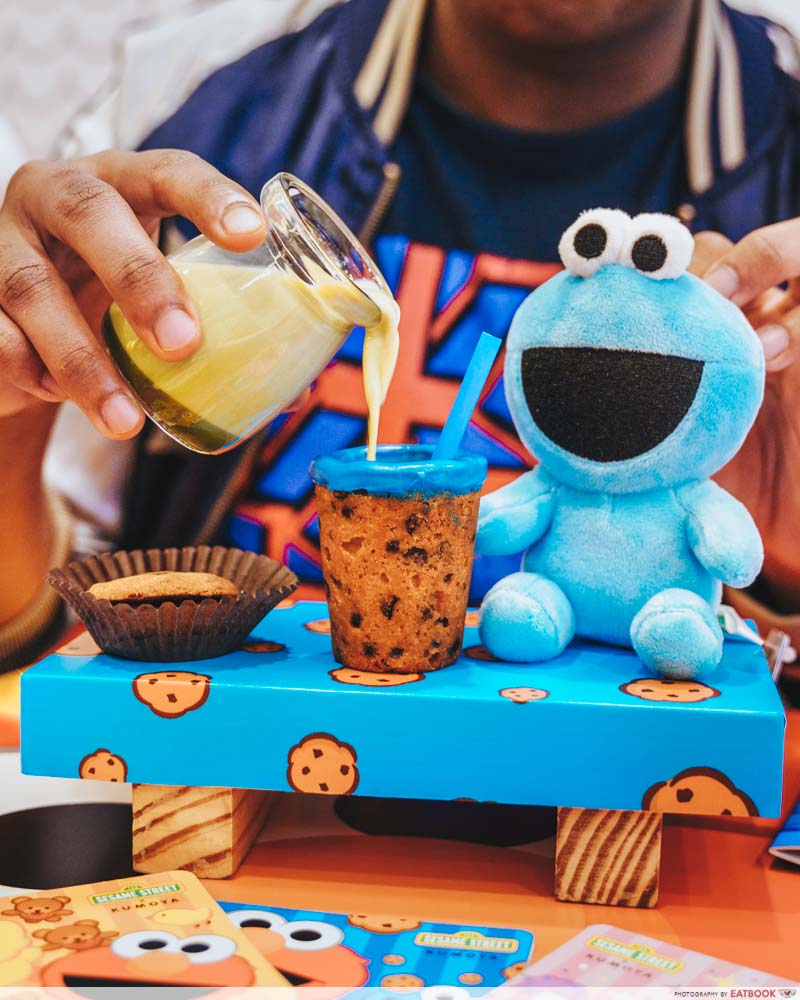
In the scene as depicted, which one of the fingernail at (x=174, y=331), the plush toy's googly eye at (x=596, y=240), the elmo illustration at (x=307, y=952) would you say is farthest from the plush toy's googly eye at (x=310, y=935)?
the plush toy's googly eye at (x=596, y=240)

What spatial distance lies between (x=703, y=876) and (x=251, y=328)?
1.82 ft

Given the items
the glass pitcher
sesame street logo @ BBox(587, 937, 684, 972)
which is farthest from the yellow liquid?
sesame street logo @ BBox(587, 937, 684, 972)

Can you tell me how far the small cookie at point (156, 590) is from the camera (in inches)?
34.8

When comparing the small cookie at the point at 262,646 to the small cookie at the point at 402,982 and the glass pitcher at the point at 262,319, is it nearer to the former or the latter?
the glass pitcher at the point at 262,319

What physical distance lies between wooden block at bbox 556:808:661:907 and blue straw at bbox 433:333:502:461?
0.30 metres

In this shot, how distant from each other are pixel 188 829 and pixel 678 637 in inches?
16.3

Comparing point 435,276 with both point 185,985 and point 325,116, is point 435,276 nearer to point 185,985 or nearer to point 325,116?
point 325,116

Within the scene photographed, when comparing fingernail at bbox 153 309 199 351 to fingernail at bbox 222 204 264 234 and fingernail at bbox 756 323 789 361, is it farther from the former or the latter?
fingernail at bbox 756 323 789 361

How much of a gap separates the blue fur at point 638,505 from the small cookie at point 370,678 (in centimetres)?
9

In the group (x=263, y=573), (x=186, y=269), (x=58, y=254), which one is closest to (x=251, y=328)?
(x=186, y=269)

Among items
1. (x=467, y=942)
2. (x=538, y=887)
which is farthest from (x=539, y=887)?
(x=467, y=942)

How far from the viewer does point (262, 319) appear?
2.57 feet

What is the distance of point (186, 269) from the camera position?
83cm

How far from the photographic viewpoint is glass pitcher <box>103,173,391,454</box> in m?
0.79
